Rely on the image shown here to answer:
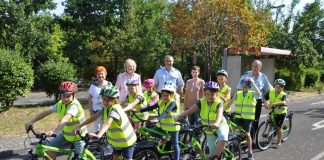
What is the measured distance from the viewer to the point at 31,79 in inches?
544

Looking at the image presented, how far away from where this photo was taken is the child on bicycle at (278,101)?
346 inches

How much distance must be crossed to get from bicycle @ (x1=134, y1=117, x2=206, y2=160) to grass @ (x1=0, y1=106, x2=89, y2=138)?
15.5ft

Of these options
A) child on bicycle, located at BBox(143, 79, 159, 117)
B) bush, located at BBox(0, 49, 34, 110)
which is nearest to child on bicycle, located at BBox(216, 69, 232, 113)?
child on bicycle, located at BBox(143, 79, 159, 117)

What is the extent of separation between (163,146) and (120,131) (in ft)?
4.67

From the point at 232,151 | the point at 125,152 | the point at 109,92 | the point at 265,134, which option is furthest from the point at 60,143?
the point at 265,134

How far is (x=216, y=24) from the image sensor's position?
56.7 ft

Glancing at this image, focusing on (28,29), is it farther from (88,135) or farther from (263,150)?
(88,135)

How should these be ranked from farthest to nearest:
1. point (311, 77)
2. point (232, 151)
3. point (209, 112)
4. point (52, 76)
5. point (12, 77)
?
point (311, 77) < point (52, 76) < point (12, 77) < point (232, 151) < point (209, 112)

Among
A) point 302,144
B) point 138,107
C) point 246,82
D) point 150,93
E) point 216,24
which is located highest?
point 216,24

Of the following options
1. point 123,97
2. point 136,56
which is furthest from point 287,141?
point 136,56

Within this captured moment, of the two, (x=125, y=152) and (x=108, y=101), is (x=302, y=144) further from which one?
(x=108, y=101)

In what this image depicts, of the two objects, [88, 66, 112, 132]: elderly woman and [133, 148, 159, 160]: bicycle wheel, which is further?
[88, 66, 112, 132]: elderly woman

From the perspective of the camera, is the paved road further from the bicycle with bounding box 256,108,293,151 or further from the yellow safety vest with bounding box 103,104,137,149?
the yellow safety vest with bounding box 103,104,137,149

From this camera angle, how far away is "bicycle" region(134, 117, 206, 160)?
5941 mm
